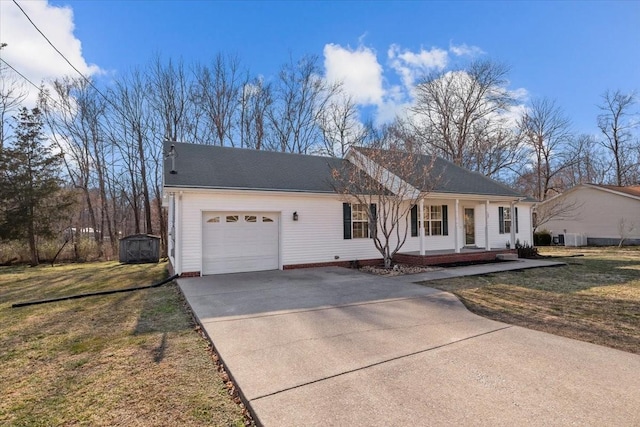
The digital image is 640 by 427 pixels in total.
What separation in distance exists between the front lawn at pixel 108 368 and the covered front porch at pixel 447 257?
808 cm

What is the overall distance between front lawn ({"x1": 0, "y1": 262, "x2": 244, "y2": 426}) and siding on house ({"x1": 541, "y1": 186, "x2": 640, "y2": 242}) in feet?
88.4

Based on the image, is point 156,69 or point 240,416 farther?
point 156,69

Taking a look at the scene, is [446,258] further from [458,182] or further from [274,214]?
[274,214]

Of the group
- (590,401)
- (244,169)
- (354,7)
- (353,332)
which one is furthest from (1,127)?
(590,401)

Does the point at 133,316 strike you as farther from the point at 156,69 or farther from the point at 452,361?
the point at 156,69

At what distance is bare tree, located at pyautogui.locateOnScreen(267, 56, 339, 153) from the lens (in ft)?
82.5

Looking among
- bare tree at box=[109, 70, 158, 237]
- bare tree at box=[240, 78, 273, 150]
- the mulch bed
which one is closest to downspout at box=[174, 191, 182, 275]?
the mulch bed

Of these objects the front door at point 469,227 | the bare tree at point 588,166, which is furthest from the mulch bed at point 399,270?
the bare tree at point 588,166

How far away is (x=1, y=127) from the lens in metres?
18.7

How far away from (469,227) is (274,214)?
923 centimetres

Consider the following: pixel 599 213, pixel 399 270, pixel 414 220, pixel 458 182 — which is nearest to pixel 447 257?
pixel 414 220

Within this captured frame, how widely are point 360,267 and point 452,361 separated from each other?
8.47 m

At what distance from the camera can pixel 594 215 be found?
76.1 ft

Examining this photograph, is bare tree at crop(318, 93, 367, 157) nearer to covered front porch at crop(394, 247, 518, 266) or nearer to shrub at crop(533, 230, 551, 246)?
covered front porch at crop(394, 247, 518, 266)
